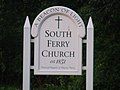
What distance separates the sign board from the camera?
5.77m

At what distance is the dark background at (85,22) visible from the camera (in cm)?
933

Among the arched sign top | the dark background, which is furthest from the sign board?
the dark background

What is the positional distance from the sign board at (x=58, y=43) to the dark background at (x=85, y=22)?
10.3 ft

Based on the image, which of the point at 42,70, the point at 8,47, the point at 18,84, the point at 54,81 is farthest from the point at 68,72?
the point at 8,47

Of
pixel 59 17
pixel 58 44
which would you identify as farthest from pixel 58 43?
pixel 59 17

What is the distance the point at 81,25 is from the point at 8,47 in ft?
33.2

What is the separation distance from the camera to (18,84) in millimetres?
14469

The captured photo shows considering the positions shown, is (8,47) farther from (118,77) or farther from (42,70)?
(42,70)

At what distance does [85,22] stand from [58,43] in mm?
5130

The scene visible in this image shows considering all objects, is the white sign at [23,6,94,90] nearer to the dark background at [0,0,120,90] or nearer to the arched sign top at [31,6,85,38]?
the arched sign top at [31,6,85,38]

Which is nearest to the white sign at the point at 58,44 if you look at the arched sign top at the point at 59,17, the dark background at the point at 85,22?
the arched sign top at the point at 59,17

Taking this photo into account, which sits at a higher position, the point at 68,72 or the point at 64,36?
the point at 64,36

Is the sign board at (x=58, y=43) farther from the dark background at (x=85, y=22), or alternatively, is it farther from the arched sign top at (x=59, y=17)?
the dark background at (x=85, y=22)

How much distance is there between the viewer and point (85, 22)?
10.8 m
